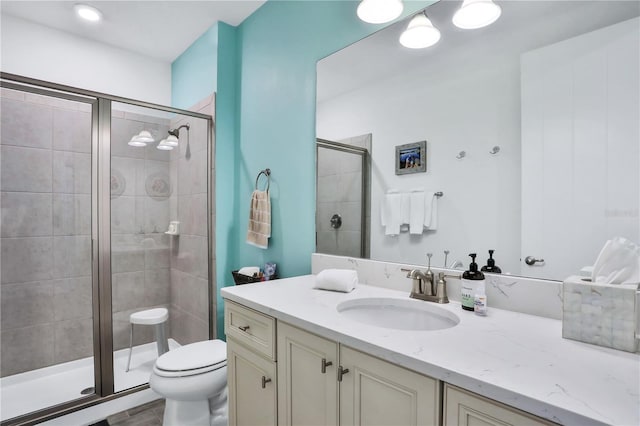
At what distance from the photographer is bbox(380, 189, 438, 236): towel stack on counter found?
134cm

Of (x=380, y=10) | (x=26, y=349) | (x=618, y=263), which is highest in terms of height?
(x=380, y=10)

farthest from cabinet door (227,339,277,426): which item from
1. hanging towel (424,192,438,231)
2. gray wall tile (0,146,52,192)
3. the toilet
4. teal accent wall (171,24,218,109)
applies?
teal accent wall (171,24,218,109)

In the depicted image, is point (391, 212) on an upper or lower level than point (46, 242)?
upper

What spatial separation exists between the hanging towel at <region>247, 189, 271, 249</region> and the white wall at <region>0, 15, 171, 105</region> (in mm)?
1607

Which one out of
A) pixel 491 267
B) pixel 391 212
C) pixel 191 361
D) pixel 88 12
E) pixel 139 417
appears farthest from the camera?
pixel 88 12

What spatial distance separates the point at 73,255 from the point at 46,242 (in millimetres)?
201

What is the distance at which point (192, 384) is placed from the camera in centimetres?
155

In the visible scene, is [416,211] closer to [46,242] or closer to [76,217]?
[76,217]

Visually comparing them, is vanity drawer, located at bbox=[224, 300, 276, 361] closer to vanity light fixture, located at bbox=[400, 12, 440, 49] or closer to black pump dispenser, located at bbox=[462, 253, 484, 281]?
black pump dispenser, located at bbox=[462, 253, 484, 281]

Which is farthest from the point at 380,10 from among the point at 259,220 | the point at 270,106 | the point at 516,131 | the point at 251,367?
the point at 251,367

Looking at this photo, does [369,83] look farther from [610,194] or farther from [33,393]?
[33,393]

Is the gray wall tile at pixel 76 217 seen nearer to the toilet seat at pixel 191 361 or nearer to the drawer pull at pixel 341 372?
the toilet seat at pixel 191 361

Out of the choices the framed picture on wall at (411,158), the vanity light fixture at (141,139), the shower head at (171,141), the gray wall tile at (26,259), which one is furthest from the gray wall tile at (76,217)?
the framed picture on wall at (411,158)

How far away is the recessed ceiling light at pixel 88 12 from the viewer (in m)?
2.21
